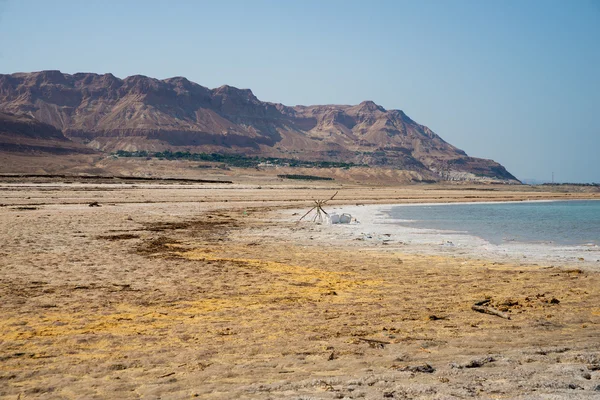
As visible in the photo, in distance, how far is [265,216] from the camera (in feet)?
102

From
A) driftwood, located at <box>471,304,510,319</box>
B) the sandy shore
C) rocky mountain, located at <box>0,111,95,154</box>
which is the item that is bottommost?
the sandy shore

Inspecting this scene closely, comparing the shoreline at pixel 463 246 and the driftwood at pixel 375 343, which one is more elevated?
the shoreline at pixel 463 246

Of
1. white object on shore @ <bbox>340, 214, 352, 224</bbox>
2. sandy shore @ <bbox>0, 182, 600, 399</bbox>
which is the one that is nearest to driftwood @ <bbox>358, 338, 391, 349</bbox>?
sandy shore @ <bbox>0, 182, 600, 399</bbox>

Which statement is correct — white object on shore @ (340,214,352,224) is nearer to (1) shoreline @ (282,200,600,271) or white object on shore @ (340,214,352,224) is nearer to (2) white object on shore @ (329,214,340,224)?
(2) white object on shore @ (329,214,340,224)

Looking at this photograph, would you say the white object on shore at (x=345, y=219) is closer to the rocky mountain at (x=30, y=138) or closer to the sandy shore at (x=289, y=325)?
the sandy shore at (x=289, y=325)

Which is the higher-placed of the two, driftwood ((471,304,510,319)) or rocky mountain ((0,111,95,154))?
rocky mountain ((0,111,95,154))

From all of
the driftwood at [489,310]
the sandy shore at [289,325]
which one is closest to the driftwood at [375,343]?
the sandy shore at [289,325]

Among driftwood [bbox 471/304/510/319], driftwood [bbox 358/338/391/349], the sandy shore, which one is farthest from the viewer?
driftwood [bbox 471/304/510/319]

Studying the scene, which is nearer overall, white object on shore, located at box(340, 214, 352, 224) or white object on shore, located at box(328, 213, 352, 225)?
white object on shore, located at box(328, 213, 352, 225)

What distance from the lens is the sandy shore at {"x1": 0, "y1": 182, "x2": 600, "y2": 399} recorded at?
568 centimetres

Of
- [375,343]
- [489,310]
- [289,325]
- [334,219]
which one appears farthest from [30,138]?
[375,343]

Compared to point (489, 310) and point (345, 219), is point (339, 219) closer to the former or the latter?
point (345, 219)

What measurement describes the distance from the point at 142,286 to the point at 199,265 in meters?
2.88

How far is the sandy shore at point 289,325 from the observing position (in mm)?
5680
